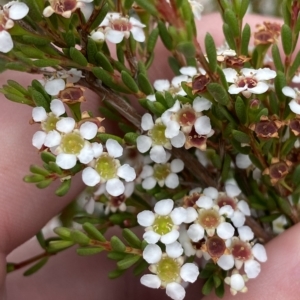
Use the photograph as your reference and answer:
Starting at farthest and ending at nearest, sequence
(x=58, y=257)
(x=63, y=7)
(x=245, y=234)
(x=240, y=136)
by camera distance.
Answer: (x=58, y=257), (x=245, y=234), (x=240, y=136), (x=63, y=7)

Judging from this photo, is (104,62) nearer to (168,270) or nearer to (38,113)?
(38,113)

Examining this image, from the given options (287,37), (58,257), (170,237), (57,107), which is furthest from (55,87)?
(58,257)

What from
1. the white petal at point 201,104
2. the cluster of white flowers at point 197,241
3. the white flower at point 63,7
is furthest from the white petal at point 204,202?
the white flower at point 63,7

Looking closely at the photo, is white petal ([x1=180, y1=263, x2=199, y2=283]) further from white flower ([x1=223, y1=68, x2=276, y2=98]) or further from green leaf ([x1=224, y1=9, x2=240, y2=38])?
green leaf ([x1=224, y1=9, x2=240, y2=38])

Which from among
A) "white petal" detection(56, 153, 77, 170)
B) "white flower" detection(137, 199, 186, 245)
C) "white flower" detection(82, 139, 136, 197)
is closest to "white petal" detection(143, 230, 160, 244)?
"white flower" detection(137, 199, 186, 245)

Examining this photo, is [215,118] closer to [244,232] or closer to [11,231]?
[244,232]

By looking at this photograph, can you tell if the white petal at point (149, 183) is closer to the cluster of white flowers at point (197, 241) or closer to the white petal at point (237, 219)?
the cluster of white flowers at point (197, 241)
